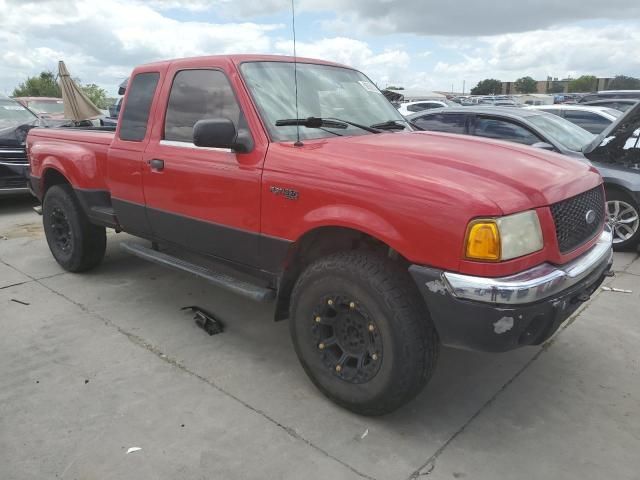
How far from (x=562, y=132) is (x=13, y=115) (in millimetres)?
8721

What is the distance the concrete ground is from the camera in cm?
255

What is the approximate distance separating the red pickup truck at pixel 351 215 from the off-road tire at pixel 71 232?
0.90 meters

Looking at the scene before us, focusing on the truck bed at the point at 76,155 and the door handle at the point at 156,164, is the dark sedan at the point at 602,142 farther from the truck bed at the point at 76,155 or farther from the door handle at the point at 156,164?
the truck bed at the point at 76,155

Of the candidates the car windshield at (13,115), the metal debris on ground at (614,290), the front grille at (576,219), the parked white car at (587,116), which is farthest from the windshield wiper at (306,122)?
the parked white car at (587,116)

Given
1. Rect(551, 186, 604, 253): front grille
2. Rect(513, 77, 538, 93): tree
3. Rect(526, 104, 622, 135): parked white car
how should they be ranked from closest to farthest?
Rect(551, 186, 604, 253): front grille
Rect(526, 104, 622, 135): parked white car
Rect(513, 77, 538, 93): tree

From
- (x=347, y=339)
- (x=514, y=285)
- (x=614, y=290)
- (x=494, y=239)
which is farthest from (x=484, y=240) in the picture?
(x=614, y=290)

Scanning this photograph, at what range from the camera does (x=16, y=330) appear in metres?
3.99

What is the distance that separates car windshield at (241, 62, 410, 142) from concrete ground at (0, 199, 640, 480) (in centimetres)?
157

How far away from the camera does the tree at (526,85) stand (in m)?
92.3

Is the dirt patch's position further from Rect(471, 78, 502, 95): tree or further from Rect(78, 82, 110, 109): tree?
Rect(471, 78, 502, 95): tree

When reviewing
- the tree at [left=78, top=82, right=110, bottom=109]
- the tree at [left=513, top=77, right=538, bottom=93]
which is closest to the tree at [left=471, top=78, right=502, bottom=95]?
the tree at [left=513, top=77, right=538, bottom=93]

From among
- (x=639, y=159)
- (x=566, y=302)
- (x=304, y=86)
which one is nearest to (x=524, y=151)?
(x=566, y=302)

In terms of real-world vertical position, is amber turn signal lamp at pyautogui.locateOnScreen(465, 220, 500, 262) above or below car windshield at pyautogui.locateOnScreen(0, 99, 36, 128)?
below

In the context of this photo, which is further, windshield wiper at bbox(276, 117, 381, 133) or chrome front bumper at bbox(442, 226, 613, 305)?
windshield wiper at bbox(276, 117, 381, 133)
